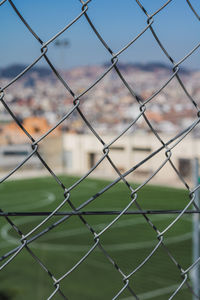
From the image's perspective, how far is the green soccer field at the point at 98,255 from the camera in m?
8.75

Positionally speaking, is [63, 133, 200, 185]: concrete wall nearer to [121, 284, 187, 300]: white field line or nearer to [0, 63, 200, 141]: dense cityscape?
[0, 63, 200, 141]: dense cityscape

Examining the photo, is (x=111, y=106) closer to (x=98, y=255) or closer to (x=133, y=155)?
(x=133, y=155)

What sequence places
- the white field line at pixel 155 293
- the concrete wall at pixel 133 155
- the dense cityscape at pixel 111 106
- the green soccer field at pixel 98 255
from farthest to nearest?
the dense cityscape at pixel 111 106, the concrete wall at pixel 133 155, the green soccer field at pixel 98 255, the white field line at pixel 155 293

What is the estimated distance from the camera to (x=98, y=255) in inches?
434

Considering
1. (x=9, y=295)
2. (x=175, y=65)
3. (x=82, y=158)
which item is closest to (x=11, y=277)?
(x=9, y=295)

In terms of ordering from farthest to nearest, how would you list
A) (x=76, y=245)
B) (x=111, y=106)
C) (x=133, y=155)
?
(x=111, y=106)
(x=133, y=155)
(x=76, y=245)

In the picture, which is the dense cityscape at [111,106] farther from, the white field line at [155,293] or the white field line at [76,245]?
the white field line at [155,293]

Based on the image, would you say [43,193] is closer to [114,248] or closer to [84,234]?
[84,234]

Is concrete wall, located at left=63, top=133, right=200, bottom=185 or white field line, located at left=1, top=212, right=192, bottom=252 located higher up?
concrete wall, located at left=63, top=133, right=200, bottom=185

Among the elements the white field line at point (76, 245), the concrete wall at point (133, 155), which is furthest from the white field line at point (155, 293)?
the concrete wall at point (133, 155)

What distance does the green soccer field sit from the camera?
8750 millimetres

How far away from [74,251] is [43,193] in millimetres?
9257

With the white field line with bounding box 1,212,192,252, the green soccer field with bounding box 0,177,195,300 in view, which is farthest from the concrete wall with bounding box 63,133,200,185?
the white field line with bounding box 1,212,192,252

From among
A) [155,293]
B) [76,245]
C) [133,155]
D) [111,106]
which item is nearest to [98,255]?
[76,245]
